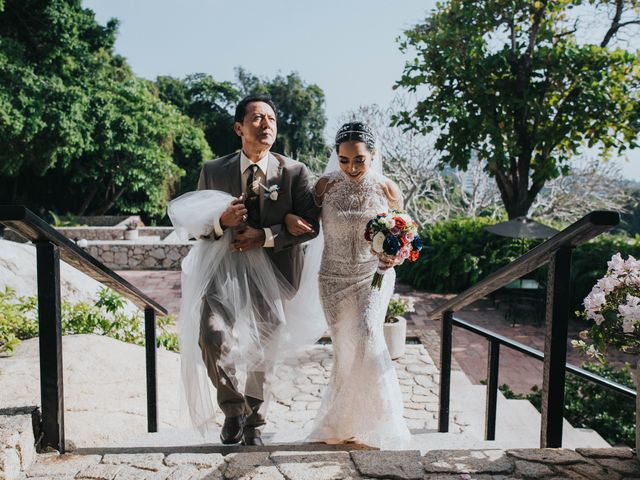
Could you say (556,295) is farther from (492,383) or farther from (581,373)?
(492,383)

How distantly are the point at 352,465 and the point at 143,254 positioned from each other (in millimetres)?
13274

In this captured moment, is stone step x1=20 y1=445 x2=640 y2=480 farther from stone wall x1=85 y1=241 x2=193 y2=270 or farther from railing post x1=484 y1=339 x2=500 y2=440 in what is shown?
stone wall x1=85 y1=241 x2=193 y2=270

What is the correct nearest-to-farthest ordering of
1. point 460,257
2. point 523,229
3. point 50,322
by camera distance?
point 50,322
point 523,229
point 460,257

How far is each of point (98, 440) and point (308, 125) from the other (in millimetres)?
35658

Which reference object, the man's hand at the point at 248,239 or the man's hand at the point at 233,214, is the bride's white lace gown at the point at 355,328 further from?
the man's hand at the point at 233,214

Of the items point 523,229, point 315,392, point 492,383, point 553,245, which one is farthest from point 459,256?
point 553,245

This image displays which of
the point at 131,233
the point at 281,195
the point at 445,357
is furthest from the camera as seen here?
the point at 131,233

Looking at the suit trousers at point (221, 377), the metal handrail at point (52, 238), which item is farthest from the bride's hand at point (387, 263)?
the metal handrail at point (52, 238)

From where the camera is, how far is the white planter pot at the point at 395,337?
239 inches

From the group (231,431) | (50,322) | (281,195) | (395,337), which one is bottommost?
(395,337)

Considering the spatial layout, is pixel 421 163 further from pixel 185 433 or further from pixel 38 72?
pixel 185 433

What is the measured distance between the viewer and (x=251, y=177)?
329 cm

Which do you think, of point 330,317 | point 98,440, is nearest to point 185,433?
point 98,440

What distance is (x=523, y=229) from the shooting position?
453 inches
